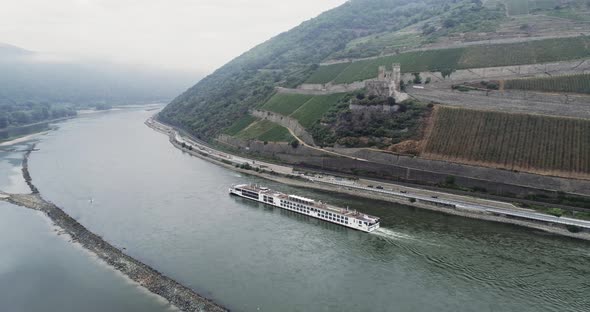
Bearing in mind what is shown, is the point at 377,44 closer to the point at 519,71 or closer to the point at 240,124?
the point at 240,124

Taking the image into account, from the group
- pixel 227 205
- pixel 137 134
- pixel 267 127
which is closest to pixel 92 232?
pixel 227 205

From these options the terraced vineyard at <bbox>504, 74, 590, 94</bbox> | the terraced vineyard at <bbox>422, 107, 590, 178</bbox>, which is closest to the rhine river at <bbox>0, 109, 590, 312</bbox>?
the terraced vineyard at <bbox>422, 107, 590, 178</bbox>

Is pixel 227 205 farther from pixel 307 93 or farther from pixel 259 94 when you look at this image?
pixel 259 94

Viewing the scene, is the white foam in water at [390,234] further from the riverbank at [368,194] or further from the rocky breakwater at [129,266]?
the rocky breakwater at [129,266]

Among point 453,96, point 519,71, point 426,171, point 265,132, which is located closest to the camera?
point 426,171

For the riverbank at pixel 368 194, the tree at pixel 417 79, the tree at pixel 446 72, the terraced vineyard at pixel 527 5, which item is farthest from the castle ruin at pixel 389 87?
the terraced vineyard at pixel 527 5

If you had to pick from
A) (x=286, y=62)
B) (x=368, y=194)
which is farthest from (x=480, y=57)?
(x=286, y=62)

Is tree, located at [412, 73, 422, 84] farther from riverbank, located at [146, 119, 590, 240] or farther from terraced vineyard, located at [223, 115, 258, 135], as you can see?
terraced vineyard, located at [223, 115, 258, 135]
